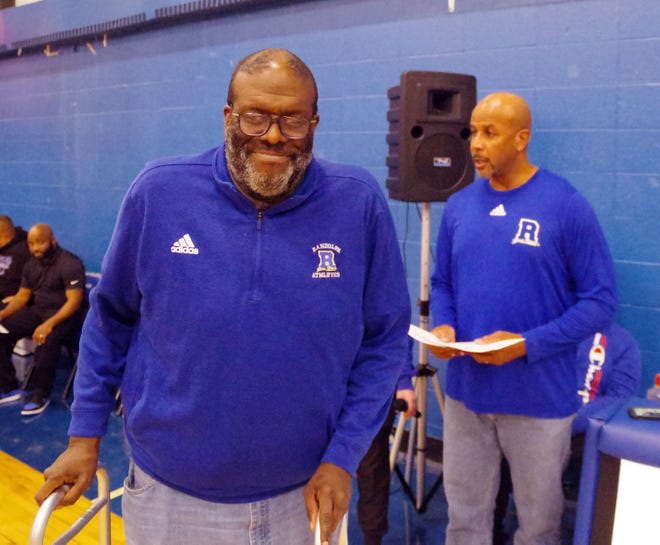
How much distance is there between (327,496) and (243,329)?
0.35 metres

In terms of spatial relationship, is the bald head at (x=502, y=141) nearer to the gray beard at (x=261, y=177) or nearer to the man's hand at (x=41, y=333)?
the gray beard at (x=261, y=177)

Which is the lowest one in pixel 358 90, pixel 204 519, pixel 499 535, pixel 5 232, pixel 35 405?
pixel 35 405

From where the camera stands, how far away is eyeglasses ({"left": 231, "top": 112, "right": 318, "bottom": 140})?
125 centimetres

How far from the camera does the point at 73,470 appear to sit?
1.27 m

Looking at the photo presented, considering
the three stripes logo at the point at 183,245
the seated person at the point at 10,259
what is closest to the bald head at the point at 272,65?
the three stripes logo at the point at 183,245

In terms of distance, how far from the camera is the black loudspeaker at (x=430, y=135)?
2846mm

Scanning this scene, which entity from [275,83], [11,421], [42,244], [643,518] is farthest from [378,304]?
[42,244]

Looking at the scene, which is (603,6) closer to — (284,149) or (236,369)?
(284,149)

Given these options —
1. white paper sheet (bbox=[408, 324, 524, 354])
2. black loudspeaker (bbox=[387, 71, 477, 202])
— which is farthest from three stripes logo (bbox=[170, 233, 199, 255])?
black loudspeaker (bbox=[387, 71, 477, 202])

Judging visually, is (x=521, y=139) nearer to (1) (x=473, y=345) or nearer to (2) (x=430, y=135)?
(2) (x=430, y=135)

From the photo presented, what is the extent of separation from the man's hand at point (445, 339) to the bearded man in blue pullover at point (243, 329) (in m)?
0.97

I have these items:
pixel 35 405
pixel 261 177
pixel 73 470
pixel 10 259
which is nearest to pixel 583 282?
pixel 261 177

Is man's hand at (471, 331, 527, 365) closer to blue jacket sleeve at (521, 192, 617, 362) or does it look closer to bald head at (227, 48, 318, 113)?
blue jacket sleeve at (521, 192, 617, 362)

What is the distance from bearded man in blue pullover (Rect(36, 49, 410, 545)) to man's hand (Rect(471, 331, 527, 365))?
905mm
